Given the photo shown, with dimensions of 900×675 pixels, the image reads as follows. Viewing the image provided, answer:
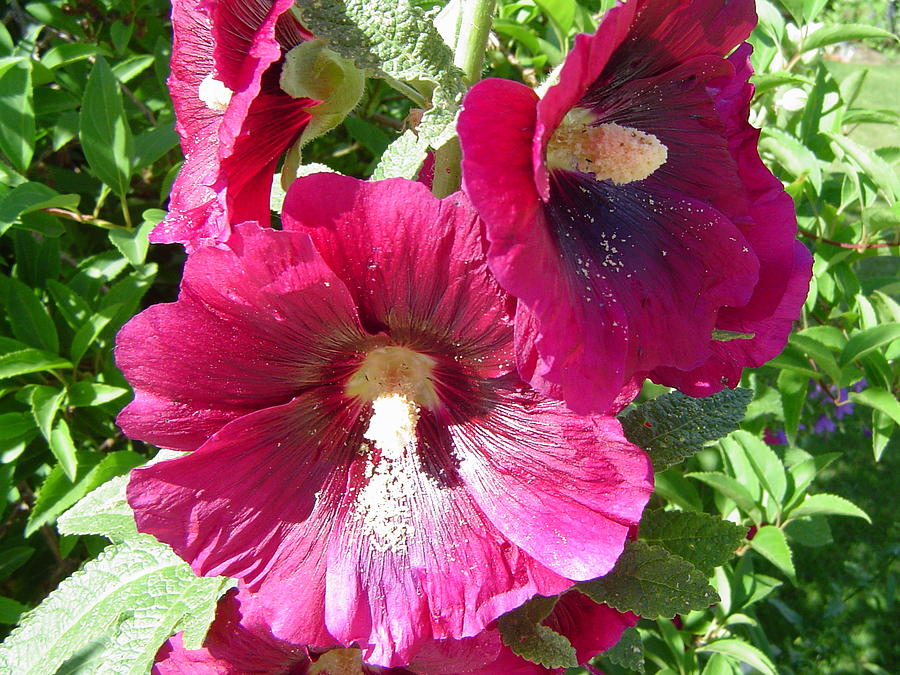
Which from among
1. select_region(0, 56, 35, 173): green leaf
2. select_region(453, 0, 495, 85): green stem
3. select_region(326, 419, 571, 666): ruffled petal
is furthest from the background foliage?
select_region(453, 0, 495, 85): green stem

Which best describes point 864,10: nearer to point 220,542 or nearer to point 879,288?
point 879,288

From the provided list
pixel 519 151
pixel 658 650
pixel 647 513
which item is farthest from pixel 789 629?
Result: pixel 519 151

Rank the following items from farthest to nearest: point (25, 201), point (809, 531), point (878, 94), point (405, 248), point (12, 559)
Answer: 1. point (878, 94)
2. point (809, 531)
3. point (12, 559)
4. point (25, 201)
5. point (405, 248)

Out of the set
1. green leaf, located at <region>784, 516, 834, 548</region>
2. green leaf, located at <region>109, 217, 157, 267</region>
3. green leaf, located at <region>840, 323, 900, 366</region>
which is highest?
green leaf, located at <region>109, 217, 157, 267</region>

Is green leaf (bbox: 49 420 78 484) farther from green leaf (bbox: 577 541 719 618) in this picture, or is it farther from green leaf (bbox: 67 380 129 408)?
green leaf (bbox: 577 541 719 618)

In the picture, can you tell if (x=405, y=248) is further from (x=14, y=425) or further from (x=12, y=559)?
(x=12, y=559)

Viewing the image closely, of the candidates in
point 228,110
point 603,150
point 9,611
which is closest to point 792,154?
point 603,150

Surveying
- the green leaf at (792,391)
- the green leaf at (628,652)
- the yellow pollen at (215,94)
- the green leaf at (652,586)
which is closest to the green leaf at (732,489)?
the green leaf at (792,391)
